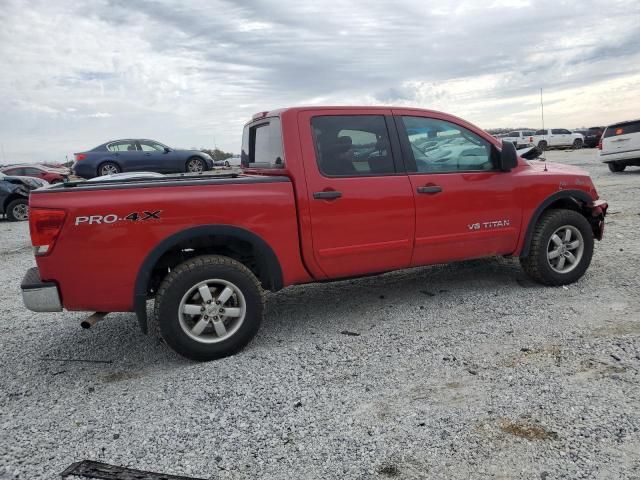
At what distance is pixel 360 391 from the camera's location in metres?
3.28

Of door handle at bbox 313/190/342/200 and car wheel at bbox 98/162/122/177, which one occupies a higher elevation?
car wheel at bbox 98/162/122/177

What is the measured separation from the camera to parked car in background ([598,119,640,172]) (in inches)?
580

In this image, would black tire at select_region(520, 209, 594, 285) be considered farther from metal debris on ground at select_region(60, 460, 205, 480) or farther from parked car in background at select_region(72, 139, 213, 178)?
parked car in background at select_region(72, 139, 213, 178)

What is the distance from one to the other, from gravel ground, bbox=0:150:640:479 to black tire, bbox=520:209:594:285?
133mm

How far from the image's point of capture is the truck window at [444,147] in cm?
459

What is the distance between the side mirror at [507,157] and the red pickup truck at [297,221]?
0.04ft

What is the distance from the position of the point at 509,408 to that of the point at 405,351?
3.31 ft

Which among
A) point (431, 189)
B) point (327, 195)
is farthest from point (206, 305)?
point (431, 189)

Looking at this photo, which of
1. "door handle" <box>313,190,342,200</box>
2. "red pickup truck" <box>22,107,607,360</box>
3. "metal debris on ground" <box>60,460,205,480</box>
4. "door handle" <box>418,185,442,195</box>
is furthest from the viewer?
"door handle" <box>418,185,442,195</box>

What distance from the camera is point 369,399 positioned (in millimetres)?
3176

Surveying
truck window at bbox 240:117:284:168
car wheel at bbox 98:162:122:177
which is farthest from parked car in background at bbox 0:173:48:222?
truck window at bbox 240:117:284:168

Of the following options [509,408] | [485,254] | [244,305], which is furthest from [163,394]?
[485,254]

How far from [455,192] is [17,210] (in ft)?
43.7

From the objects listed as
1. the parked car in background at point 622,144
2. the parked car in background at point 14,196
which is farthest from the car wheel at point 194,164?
the parked car in background at point 622,144
